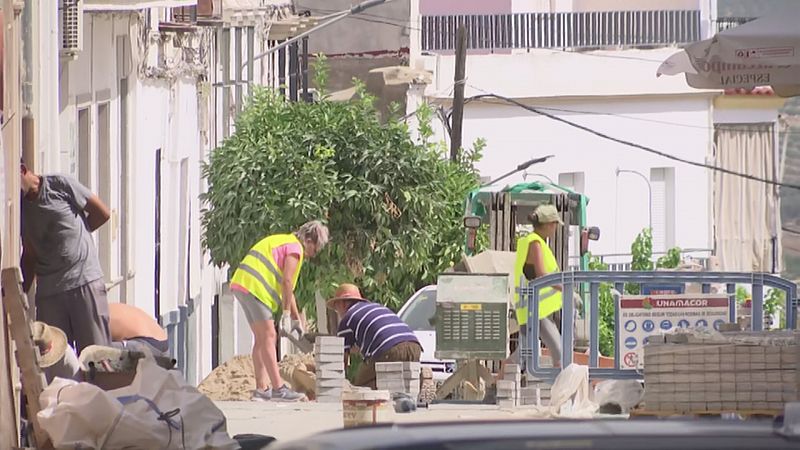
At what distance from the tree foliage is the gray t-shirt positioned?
1290 cm

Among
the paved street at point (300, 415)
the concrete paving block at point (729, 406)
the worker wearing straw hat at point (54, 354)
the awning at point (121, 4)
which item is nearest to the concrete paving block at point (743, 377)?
the concrete paving block at point (729, 406)

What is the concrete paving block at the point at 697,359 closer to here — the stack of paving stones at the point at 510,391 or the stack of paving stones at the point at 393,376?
the stack of paving stones at the point at 510,391

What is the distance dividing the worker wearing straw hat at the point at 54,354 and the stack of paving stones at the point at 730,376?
2.79m

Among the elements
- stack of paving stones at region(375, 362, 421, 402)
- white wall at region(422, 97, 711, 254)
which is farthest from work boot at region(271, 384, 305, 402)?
white wall at region(422, 97, 711, 254)

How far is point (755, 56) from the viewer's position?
12266 millimetres

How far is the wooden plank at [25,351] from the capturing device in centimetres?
940

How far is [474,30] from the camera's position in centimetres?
4528

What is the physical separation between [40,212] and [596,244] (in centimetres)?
3184

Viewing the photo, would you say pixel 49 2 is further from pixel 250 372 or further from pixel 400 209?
pixel 400 209

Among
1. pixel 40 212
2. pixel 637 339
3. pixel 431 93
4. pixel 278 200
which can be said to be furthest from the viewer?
pixel 431 93

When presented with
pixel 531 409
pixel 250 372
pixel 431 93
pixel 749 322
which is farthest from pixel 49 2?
pixel 431 93

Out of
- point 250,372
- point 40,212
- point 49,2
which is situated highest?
point 49,2

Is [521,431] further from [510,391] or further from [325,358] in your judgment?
[325,358]

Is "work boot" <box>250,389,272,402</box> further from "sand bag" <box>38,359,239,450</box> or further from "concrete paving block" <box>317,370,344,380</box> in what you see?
"sand bag" <box>38,359,239,450</box>
